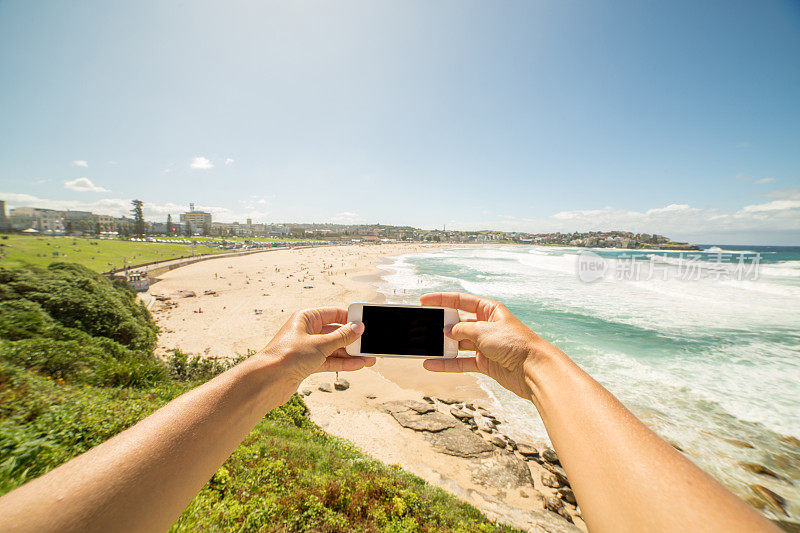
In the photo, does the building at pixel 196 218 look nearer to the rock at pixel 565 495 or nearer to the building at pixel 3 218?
the building at pixel 3 218

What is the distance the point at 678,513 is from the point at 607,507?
0.28 metres

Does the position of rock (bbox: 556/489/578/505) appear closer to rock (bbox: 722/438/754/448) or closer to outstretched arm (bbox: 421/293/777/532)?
rock (bbox: 722/438/754/448)

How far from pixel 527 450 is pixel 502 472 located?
4.13 feet

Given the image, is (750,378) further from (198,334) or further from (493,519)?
(198,334)

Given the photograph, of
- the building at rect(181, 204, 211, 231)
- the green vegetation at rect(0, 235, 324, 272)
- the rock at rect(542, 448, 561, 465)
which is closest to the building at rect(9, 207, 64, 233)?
the green vegetation at rect(0, 235, 324, 272)

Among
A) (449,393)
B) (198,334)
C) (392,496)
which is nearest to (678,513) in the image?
(392,496)

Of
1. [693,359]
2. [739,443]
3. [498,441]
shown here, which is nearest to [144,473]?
[498,441]

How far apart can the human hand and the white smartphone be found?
0.12 m

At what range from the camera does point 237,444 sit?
1633 mm

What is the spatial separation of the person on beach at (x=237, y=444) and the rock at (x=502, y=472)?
20.3 feet

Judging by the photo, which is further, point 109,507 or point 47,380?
point 47,380

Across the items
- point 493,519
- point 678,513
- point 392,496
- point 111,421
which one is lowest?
point 493,519

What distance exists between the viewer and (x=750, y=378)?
12.2 meters

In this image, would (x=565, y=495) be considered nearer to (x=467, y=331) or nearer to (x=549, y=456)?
(x=549, y=456)
